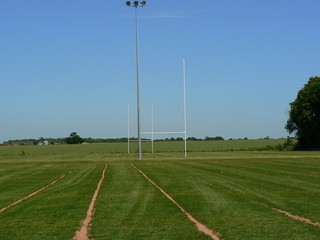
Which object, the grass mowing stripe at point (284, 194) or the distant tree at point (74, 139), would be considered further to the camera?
the distant tree at point (74, 139)

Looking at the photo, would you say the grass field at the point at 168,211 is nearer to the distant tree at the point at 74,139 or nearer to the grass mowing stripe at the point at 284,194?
the grass mowing stripe at the point at 284,194

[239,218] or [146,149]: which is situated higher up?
[146,149]

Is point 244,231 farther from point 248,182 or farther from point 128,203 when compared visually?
point 248,182

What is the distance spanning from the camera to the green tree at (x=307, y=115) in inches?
3041

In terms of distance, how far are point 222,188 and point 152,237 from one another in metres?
8.33

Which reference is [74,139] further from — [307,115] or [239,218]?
[239,218]

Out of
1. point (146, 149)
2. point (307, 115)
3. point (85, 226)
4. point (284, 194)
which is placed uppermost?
point (307, 115)

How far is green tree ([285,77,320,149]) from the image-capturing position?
77250 millimetres

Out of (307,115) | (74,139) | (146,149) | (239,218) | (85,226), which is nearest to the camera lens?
(85,226)

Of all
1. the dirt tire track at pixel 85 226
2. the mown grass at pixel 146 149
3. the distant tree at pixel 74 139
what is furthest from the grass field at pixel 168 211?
the distant tree at pixel 74 139

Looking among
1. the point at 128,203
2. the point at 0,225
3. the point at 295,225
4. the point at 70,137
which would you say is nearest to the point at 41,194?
the point at 128,203

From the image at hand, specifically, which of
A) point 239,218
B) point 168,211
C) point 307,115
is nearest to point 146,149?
point 307,115

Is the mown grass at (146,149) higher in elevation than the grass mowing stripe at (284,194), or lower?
higher

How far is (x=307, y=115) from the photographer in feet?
252
